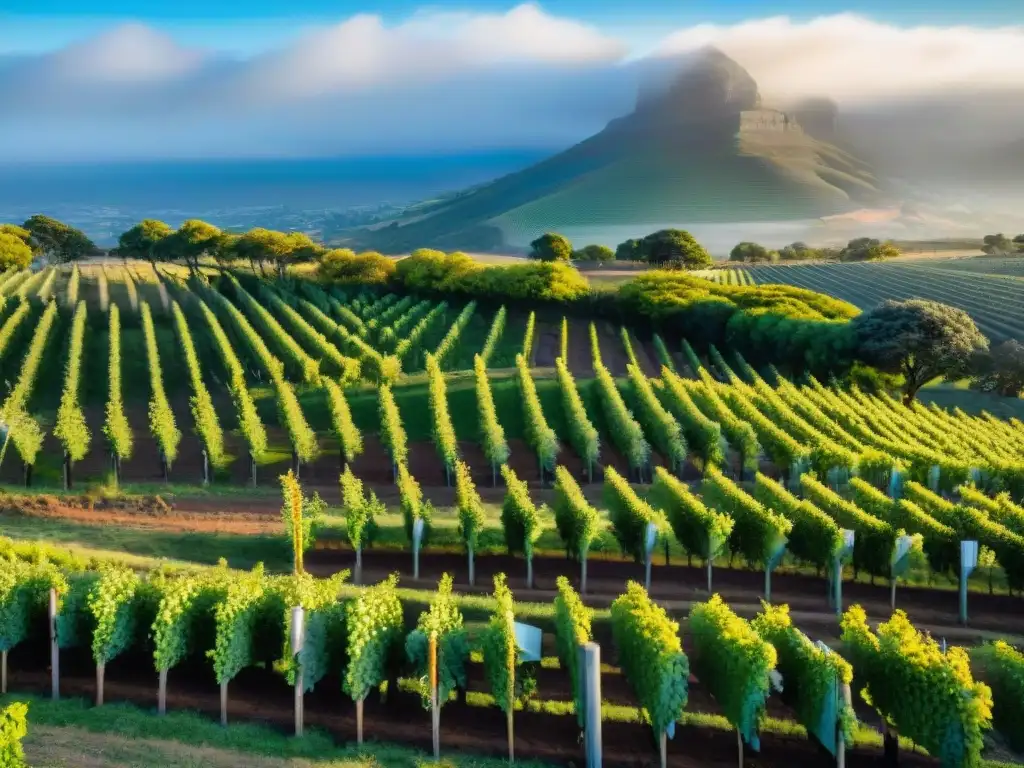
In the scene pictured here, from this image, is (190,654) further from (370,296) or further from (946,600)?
(370,296)

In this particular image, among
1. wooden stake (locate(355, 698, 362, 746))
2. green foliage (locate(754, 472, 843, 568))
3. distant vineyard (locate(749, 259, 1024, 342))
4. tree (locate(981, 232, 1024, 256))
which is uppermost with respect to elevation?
tree (locate(981, 232, 1024, 256))

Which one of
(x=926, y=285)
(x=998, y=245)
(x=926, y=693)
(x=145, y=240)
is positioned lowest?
(x=926, y=693)

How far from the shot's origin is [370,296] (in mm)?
78438

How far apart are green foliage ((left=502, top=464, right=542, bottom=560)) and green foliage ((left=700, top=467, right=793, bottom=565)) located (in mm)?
5253

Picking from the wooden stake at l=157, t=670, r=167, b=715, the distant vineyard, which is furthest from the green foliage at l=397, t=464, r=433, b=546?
the distant vineyard

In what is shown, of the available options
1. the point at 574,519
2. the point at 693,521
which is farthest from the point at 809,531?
the point at 574,519

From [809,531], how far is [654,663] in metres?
10.0

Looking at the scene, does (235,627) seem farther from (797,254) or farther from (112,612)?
(797,254)

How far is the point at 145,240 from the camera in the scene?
3952 inches

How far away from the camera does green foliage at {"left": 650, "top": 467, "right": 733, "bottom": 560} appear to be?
21.6 m

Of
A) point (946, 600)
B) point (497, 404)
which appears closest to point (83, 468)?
point (497, 404)

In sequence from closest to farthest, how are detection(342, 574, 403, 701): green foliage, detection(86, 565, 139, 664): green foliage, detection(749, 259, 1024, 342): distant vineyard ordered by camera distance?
detection(342, 574, 403, 701): green foliage < detection(86, 565, 139, 664): green foliage < detection(749, 259, 1024, 342): distant vineyard

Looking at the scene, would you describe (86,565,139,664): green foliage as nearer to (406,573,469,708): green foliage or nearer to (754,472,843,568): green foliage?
(406,573,469,708): green foliage

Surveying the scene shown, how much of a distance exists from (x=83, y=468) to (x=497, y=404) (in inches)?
743
